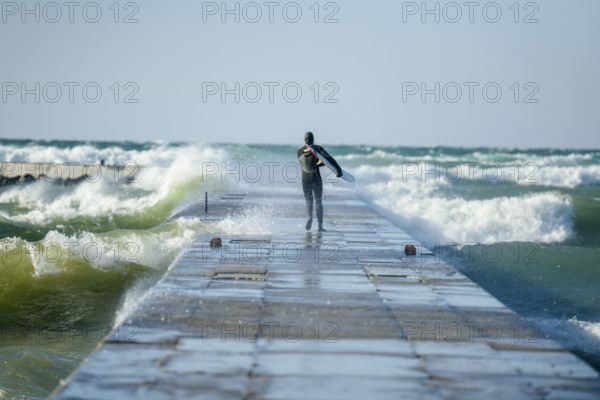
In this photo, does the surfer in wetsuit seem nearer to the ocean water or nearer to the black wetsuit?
the black wetsuit

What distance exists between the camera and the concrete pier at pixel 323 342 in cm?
450

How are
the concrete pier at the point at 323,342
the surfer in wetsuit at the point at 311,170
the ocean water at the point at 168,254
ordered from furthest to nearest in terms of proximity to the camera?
the surfer in wetsuit at the point at 311,170 → the ocean water at the point at 168,254 → the concrete pier at the point at 323,342

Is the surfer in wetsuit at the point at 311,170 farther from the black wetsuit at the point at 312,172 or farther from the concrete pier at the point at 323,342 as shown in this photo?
the concrete pier at the point at 323,342

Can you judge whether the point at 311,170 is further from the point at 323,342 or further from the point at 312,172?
the point at 323,342

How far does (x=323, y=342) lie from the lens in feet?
18.3

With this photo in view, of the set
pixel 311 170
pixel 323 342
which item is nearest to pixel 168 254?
pixel 311 170

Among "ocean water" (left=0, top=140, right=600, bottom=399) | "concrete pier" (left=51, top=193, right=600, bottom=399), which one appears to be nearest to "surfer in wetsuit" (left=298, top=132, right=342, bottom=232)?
"ocean water" (left=0, top=140, right=600, bottom=399)

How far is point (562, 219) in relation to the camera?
2291 centimetres

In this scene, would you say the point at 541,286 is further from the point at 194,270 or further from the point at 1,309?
the point at 1,309

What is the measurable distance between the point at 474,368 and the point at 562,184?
4850 centimetres

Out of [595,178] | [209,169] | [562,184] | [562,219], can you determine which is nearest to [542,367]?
[562,219]

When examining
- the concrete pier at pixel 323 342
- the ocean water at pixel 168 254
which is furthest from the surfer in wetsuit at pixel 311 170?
the concrete pier at pixel 323 342

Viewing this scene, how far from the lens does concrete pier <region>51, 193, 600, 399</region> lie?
4.50 metres

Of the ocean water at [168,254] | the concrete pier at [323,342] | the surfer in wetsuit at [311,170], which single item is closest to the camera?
the concrete pier at [323,342]
